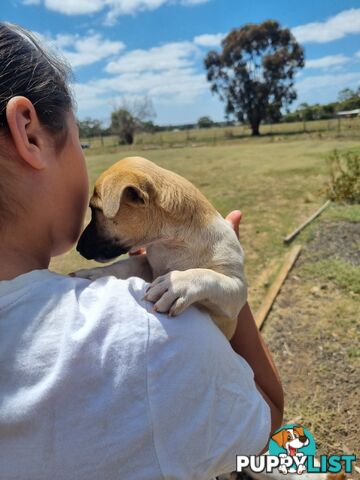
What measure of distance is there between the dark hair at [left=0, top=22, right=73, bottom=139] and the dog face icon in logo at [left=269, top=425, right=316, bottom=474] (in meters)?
1.87

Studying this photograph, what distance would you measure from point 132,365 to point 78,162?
0.74 m

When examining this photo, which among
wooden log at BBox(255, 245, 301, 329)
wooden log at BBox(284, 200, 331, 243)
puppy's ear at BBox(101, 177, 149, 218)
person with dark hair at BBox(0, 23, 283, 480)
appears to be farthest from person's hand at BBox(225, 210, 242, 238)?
wooden log at BBox(284, 200, 331, 243)

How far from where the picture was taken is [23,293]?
1.15 m

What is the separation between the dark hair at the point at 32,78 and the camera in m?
1.23

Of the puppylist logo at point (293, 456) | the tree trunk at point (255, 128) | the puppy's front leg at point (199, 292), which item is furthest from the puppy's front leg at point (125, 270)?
the tree trunk at point (255, 128)

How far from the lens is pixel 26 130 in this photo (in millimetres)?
1238

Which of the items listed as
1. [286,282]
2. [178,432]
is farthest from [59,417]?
[286,282]

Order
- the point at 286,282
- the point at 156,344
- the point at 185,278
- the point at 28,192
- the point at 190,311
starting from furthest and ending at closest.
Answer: the point at 286,282 → the point at 185,278 → the point at 190,311 → the point at 28,192 → the point at 156,344

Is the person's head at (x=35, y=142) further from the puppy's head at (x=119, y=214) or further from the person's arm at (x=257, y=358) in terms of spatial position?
the person's arm at (x=257, y=358)

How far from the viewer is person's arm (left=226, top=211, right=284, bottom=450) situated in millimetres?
2086

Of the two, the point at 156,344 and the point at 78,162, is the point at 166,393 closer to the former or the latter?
the point at 156,344

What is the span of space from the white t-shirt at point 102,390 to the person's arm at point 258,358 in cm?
84

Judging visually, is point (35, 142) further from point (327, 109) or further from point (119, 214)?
point (327, 109)

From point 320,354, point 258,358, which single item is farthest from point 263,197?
point 258,358
